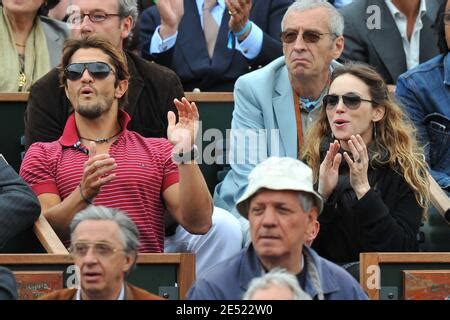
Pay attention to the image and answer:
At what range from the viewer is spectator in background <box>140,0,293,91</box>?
9.70 meters

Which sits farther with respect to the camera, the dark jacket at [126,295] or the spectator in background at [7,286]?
the spectator in background at [7,286]

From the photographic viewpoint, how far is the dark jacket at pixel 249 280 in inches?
244

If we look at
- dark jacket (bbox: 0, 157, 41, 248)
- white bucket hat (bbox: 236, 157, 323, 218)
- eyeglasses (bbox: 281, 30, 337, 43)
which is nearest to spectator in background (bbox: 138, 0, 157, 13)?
eyeglasses (bbox: 281, 30, 337, 43)

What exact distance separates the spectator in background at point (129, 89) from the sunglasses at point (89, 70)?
0.42m

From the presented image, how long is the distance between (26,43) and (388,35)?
243cm

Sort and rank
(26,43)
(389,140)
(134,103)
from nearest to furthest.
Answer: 1. (389,140)
2. (134,103)
3. (26,43)

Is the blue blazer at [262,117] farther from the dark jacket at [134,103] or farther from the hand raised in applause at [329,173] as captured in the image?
the hand raised in applause at [329,173]

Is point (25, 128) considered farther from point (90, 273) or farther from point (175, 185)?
point (90, 273)

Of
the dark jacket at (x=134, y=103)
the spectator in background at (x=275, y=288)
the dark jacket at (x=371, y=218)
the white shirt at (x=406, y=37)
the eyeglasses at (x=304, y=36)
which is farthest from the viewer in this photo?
the white shirt at (x=406, y=37)

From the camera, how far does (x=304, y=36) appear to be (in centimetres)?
880

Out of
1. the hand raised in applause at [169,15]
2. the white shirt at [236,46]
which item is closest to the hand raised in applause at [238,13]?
the white shirt at [236,46]

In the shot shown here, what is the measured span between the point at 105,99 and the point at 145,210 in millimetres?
717

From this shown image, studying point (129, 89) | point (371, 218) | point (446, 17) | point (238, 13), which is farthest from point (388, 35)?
point (371, 218)

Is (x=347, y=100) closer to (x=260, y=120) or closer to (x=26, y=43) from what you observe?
(x=260, y=120)
